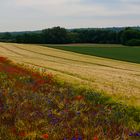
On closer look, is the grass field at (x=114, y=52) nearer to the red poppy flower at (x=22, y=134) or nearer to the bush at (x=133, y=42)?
the bush at (x=133, y=42)

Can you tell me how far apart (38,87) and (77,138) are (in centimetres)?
841

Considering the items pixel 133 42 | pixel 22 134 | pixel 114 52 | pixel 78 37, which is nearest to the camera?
pixel 22 134

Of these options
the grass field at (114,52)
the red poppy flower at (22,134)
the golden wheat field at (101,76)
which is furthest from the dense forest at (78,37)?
the red poppy flower at (22,134)

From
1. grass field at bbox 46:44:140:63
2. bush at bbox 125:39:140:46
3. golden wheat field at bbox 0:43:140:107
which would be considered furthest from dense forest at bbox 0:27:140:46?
golden wheat field at bbox 0:43:140:107

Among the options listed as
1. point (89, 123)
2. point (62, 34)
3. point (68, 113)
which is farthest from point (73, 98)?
point (62, 34)

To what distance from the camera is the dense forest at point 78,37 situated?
10406 cm

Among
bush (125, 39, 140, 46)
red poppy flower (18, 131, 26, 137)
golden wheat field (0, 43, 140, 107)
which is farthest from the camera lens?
bush (125, 39, 140, 46)

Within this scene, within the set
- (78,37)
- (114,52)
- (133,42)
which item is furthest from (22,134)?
(78,37)

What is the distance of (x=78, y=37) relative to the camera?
359 feet

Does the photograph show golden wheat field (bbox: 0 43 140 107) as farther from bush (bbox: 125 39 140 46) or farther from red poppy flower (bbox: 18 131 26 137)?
bush (bbox: 125 39 140 46)

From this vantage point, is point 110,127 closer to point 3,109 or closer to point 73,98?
point 3,109

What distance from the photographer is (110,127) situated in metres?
8.13

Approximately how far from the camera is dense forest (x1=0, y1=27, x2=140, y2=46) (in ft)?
341

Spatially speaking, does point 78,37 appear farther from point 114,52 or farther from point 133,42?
point 114,52
